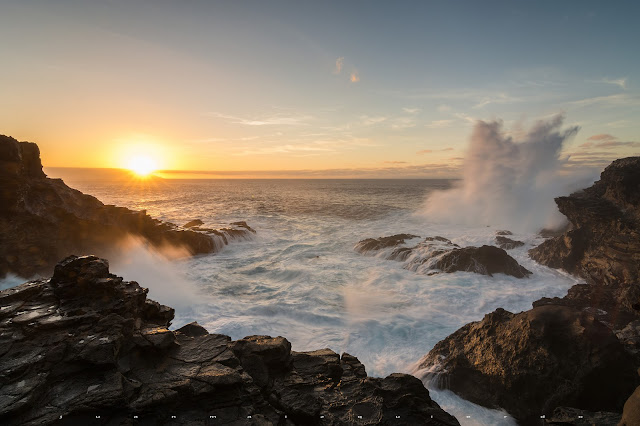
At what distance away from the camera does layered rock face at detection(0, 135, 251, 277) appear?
A: 13680 millimetres

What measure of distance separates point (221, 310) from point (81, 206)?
1256 cm

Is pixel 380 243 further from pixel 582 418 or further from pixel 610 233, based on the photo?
pixel 582 418

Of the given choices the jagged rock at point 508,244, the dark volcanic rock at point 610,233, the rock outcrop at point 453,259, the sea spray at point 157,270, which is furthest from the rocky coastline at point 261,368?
the jagged rock at point 508,244

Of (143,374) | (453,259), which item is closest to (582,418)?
(143,374)

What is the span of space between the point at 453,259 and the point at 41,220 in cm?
2261

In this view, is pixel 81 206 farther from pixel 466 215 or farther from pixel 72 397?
pixel 466 215

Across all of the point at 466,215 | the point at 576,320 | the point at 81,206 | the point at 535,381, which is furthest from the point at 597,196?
the point at 81,206

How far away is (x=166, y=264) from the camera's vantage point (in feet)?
66.6

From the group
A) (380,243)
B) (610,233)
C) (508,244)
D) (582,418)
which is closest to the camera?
(582,418)

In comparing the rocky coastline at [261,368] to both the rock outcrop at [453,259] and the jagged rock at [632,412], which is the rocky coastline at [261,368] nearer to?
the jagged rock at [632,412]

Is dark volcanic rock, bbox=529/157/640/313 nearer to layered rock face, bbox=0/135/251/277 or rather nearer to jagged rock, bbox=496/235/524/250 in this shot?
jagged rock, bbox=496/235/524/250

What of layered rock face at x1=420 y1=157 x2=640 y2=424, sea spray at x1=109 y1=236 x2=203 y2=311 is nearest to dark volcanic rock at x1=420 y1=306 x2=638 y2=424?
layered rock face at x1=420 y1=157 x2=640 y2=424

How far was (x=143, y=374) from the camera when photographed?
5.02 meters

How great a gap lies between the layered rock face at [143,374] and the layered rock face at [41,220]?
35.0 ft
